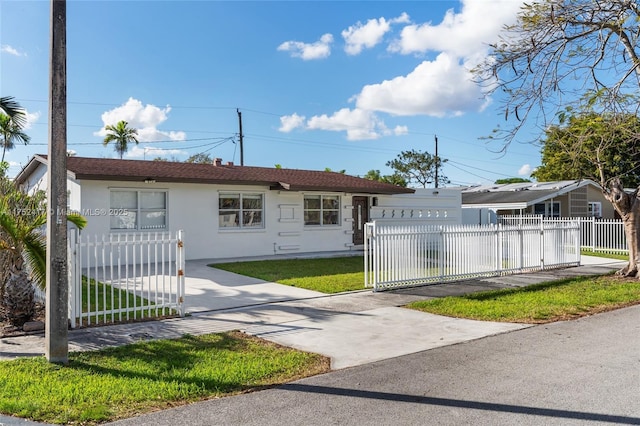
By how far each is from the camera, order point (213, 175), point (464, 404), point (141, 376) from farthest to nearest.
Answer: point (213, 175) < point (141, 376) < point (464, 404)

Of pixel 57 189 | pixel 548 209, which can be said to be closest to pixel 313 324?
pixel 57 189

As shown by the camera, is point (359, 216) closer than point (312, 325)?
No

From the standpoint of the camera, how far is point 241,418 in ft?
14.6

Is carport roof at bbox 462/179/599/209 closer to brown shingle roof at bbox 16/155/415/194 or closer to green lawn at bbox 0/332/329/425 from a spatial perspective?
brown shingle roof at bbox 16/155/415/194

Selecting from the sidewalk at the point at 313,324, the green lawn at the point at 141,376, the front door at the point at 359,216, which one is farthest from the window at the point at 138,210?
the green lawn at the point at 141,376

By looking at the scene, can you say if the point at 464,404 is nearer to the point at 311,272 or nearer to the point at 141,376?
the point at 141,376

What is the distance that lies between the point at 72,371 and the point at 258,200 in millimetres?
14310

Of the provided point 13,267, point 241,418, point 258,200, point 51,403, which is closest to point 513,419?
point 241,418

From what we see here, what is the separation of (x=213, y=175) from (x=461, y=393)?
14.8m

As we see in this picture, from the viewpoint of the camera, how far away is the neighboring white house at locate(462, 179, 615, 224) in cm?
2858

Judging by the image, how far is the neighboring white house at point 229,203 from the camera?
16.2m

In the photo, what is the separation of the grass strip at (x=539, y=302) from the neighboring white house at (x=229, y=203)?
9662 mm

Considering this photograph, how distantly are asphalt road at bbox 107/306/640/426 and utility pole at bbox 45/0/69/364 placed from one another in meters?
2.25

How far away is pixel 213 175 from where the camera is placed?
18.4 m
